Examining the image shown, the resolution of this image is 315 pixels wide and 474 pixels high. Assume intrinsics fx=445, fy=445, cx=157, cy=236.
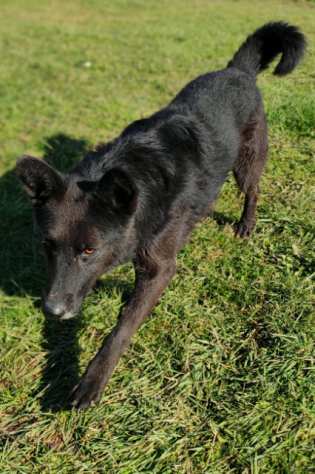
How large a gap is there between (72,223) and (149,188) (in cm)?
65

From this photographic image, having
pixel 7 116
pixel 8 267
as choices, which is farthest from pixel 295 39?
pixel 7 116

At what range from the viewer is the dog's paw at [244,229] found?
4.10 metres

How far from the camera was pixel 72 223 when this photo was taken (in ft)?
8.69

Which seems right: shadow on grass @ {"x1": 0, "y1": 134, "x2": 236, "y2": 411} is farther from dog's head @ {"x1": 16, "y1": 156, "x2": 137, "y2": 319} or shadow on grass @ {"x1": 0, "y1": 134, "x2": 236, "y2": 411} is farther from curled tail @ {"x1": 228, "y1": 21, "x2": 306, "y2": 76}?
curled tail @ {"x1": 228, "y1": 21, "x2": 306, "y2": 76}

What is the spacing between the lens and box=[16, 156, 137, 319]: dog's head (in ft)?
8.64

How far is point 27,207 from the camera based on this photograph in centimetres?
492

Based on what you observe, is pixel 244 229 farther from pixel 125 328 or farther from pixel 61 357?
pixel 61 357

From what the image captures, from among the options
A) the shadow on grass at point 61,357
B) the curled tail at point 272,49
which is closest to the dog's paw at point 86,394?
the shadow on grass at point 61,357

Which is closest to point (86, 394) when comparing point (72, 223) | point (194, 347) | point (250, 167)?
point (194, 347)

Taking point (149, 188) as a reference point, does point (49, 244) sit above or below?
below

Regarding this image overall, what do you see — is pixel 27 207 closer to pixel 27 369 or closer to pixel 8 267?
pixel 8 267

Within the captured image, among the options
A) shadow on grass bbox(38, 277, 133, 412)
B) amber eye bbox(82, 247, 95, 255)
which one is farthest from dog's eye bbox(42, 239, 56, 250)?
shadow on grass bbox(38, 277, 133, 412)

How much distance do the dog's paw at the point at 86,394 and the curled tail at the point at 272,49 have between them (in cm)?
325

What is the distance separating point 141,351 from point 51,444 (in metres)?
0.85
